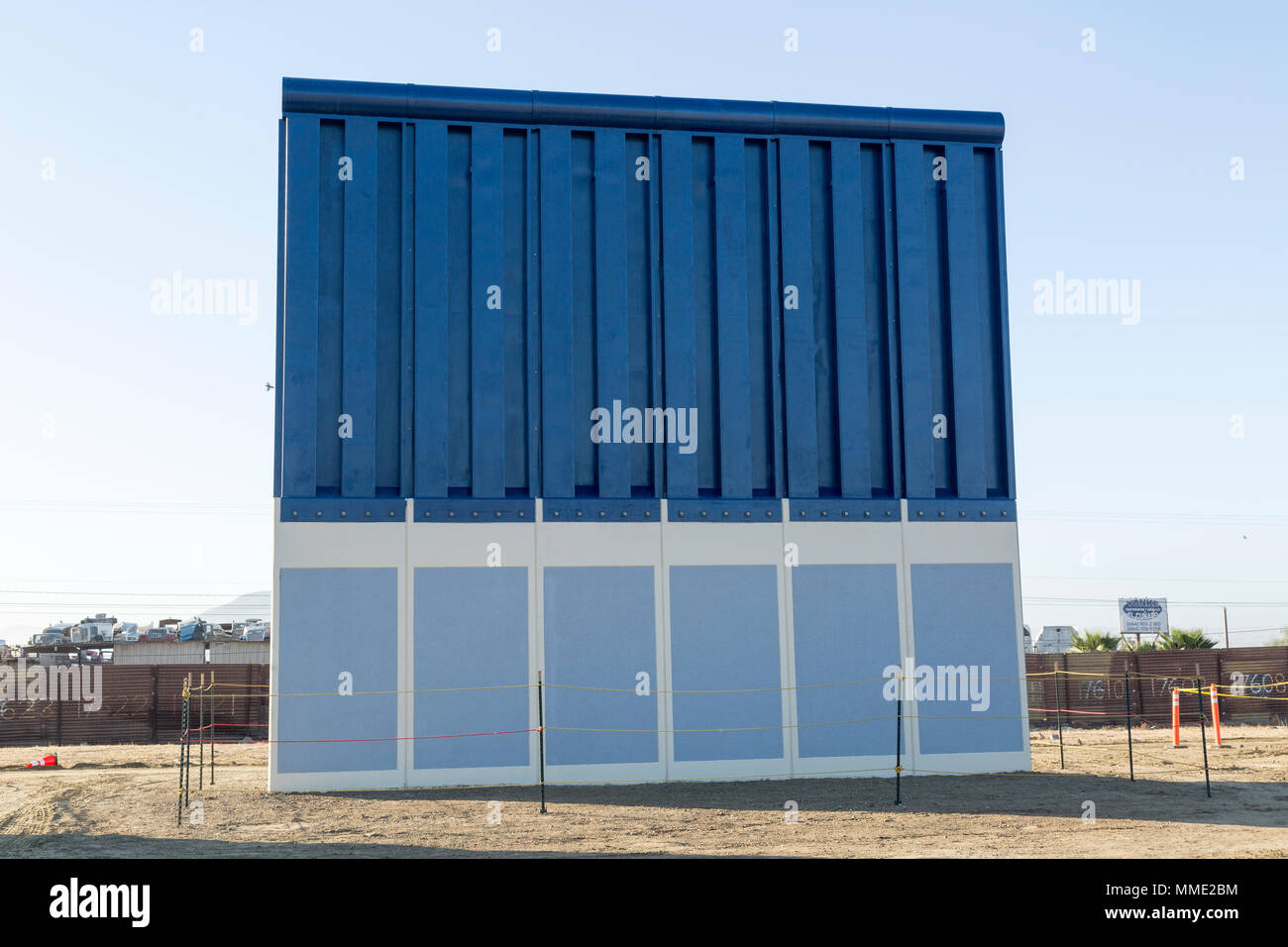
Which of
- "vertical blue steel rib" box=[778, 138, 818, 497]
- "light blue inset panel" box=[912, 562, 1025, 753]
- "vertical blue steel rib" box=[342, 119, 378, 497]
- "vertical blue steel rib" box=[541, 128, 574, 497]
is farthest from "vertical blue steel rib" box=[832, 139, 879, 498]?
"vertical blue steel rib" box=[342, 119, 378, 497]

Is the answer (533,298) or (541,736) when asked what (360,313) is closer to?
(533,298)

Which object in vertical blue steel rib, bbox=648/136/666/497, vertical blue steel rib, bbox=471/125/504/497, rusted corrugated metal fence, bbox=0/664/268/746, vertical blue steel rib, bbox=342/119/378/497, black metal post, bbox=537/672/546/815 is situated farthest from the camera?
rusted corrugated metal fence, bbox=0/664/268/746

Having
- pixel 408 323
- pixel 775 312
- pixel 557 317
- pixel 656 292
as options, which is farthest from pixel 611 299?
pixel 408 323

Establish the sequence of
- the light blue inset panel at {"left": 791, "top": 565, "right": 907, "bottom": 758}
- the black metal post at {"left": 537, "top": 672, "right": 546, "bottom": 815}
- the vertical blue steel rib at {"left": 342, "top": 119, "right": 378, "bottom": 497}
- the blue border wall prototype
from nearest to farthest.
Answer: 1. the black metal post at {"left": 537, "top": 672, "right": 546, "bottom": 815}
2. the blue border wall prototype
3. the vertical blue steel rib at {"left": 342, "top": 119, "right": 378, "bottom": 497}
4. the light blue inset panel at {"left": 791, "top": 565, "right": 907, "bottom": 758}

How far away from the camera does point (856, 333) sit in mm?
24547

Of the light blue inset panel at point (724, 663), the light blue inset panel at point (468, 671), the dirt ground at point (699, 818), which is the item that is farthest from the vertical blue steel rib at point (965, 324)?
the light blue inset panel at point (468, 671)

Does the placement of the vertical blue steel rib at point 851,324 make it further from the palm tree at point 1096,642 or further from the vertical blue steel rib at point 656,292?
the palm tree at point 1096,642

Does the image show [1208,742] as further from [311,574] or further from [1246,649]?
[311,574]

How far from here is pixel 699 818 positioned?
18297mm

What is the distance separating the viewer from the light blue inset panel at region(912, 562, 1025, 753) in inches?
931

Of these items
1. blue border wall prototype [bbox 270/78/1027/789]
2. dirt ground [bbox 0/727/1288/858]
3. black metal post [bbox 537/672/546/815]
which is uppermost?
blue border wall prototype [bbox 270/78/1027/789]

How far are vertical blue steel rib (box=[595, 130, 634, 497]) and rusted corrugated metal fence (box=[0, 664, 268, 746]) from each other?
17.8 metres

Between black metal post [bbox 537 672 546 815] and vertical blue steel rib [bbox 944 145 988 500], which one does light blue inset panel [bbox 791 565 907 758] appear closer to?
vertical blue steel rib [bbox 944 145 988 500]
